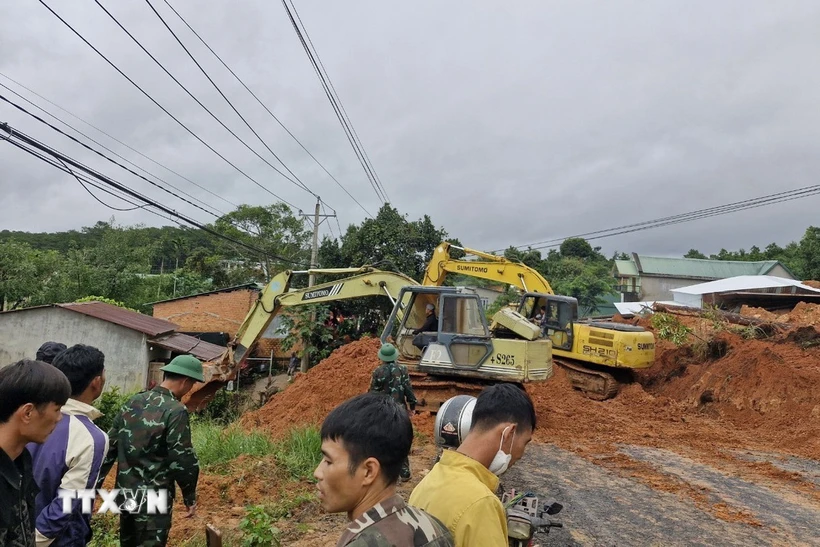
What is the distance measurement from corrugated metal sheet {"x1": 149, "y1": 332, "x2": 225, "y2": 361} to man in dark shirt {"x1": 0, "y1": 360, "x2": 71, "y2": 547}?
13.7 meters

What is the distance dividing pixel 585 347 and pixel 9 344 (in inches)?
612

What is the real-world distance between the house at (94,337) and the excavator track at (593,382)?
961cm

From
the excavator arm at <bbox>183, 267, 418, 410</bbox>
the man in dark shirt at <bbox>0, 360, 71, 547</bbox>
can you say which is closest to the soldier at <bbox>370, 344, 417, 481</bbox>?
the excavator arm at <bbox>183, 267, 418, 410</bbox>

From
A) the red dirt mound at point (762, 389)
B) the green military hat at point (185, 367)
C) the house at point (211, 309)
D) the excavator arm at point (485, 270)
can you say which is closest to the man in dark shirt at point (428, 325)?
the excavator arm at point (485, 270)

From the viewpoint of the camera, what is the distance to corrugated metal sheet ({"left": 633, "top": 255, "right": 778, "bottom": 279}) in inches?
1491

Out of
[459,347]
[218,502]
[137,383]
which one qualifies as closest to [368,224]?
[137,383]

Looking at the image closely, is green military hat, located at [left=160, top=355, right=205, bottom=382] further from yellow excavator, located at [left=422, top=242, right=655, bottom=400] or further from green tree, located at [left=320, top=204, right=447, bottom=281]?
green tree, located at [left=320, top=204, right=447, bottom=281]

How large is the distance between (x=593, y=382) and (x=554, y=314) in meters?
1.66

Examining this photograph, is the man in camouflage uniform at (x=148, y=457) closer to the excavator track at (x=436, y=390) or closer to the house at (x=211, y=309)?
the excavator track at (x=436, y=390)

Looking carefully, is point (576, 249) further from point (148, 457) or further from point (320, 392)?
point (148, 457)

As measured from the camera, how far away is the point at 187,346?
55.1 feet

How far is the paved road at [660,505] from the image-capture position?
5121 mm

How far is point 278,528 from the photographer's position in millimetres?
5027

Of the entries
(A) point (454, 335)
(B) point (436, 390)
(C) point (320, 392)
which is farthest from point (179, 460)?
(C) point (320, 392)
